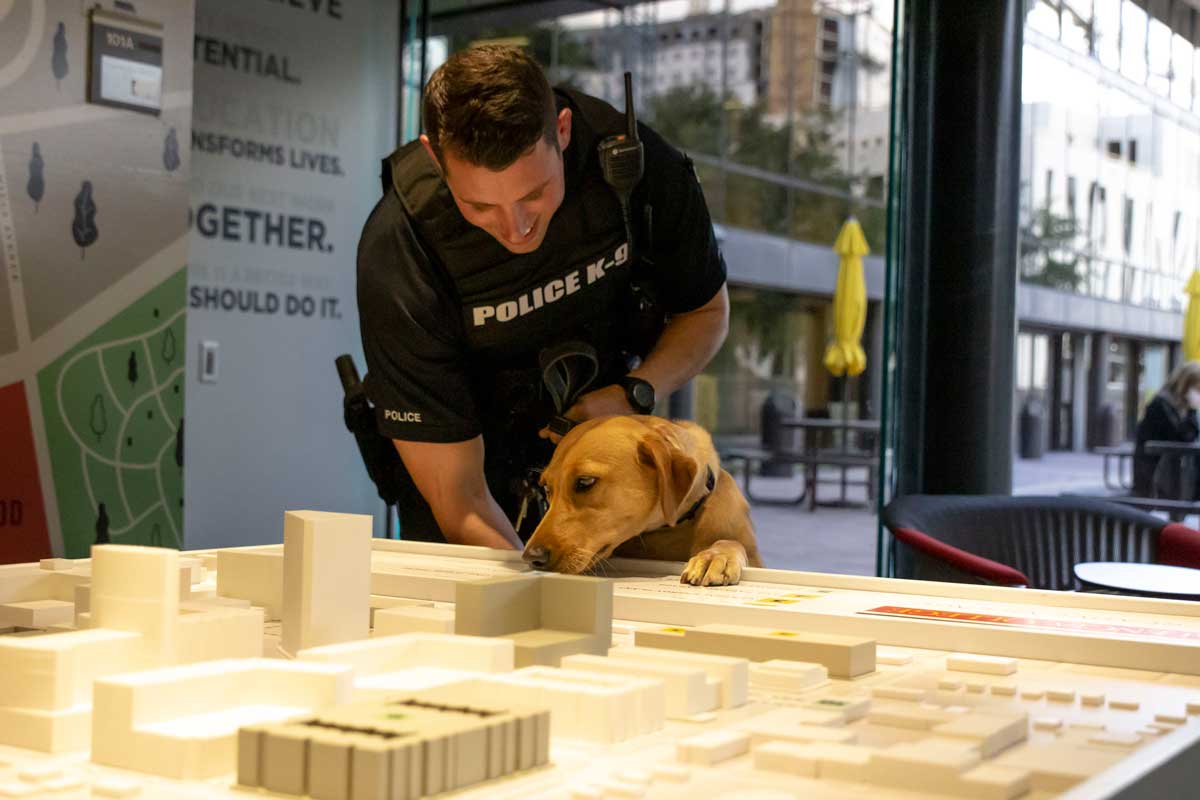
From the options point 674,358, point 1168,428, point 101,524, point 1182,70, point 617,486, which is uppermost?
point 1182,70

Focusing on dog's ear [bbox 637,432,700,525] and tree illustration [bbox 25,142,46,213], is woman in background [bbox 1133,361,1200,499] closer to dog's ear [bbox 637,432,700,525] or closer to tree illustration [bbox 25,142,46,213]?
dog's ear [bbox 637,432,700,525]

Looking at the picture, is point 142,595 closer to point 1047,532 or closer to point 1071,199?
point 1047,532

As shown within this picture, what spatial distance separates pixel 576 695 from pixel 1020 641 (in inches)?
23.2

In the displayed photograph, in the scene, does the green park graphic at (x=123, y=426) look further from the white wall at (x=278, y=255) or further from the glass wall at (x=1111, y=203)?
the glass wall at (x=1111, y=203)

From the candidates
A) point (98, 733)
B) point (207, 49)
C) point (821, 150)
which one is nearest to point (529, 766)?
point (98, 733)

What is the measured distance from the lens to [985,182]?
14.5ft

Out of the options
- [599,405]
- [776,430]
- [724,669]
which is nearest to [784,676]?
[724,669]

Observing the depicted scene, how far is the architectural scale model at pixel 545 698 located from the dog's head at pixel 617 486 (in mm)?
677

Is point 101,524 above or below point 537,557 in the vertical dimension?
below

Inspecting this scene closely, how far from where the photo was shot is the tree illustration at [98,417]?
392 centimetres

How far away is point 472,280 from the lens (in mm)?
2295

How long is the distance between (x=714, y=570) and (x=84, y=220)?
2772 mm

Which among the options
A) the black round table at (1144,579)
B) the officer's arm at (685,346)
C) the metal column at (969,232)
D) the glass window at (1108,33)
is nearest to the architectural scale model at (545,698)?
the officer's arm at (685,346)

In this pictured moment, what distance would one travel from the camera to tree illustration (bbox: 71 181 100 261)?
3.86 m
